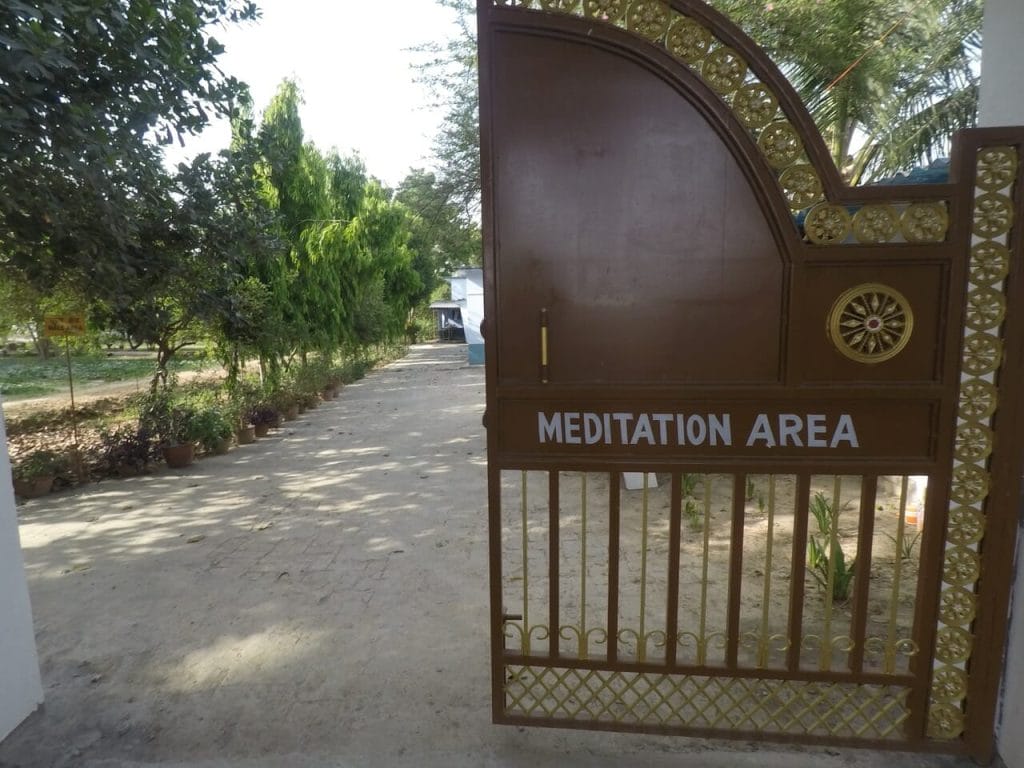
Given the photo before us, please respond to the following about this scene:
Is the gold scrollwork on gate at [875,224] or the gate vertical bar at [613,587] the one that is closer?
the gold scrollwork on gate at [875,224]

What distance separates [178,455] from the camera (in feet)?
24.4

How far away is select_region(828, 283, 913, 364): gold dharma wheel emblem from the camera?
6.66 feet

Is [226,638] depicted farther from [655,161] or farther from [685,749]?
[655,161]

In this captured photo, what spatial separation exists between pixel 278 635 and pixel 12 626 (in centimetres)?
121

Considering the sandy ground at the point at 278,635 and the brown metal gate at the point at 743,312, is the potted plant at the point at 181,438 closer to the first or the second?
the sandy ground at the point at 278,635

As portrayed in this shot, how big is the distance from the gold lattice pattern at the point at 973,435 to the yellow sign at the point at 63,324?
782cm

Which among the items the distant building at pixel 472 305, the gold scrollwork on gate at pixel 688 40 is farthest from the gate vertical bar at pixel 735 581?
the distant building at pixel 472 305

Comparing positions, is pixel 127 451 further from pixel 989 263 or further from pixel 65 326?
pixel 989 263

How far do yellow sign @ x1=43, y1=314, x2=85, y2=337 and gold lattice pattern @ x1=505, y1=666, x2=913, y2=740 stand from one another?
648cm

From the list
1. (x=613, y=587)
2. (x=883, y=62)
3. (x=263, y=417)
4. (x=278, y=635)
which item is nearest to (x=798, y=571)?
(x=613, y=587)

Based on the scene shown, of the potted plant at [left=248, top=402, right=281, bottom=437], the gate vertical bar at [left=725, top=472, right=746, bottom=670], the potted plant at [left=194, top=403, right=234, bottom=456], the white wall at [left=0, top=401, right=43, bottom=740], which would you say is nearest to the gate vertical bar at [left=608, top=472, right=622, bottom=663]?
the gate vertical bar at [left=725, top=472, right=746, bottom=670]

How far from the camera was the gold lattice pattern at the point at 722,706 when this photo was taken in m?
2.26

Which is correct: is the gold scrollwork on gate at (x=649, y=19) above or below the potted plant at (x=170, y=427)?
Answer: above

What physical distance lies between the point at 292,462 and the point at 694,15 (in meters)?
7.11
